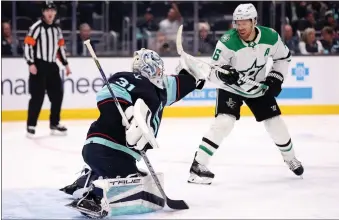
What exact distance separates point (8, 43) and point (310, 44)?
2918mm

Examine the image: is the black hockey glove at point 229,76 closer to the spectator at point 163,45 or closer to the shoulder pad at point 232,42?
the shoulder pad at point 232,42

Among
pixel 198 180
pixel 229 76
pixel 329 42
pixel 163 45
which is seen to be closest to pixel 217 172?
pixel 198 180

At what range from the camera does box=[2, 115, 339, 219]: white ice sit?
3762 mm

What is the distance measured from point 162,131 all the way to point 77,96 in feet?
3.79

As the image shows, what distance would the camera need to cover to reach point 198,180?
444 cm

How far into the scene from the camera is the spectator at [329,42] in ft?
26.9

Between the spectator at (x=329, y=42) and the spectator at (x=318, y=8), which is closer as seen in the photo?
the spectator at (x=329, y=42)

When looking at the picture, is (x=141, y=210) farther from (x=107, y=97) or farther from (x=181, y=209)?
(x=107, y=97)

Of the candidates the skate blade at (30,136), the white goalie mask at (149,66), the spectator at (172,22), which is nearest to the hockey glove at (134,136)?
the white goalie mask at (149,66)

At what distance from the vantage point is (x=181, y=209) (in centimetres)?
371

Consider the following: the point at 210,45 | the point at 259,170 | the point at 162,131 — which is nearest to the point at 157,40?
the point at 210,45

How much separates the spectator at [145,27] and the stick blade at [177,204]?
4.56 meters

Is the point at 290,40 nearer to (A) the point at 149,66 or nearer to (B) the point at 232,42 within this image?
(B) the point at 232,42

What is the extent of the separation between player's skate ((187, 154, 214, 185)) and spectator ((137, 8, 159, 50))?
383 cm
